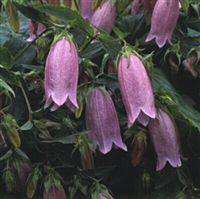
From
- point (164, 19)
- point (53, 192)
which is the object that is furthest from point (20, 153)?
point (164, 19)

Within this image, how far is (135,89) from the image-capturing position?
2.48 ft

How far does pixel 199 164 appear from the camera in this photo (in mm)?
913

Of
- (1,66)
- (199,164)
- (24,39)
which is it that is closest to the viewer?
(1,66)

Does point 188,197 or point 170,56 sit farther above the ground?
point 170,56

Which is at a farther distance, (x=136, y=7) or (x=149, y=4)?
(x=136, y=7)

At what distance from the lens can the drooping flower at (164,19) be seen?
0.87m

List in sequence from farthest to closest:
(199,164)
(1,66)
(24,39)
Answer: (24,39), (199,164), (1,66)

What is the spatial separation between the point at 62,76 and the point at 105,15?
24 centimetres

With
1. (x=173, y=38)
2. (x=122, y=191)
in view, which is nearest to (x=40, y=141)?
(x=122, y=191)

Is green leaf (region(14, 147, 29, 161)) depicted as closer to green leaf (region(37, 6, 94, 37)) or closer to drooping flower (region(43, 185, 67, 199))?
drooping flower (region(43, 185, 67, 199))

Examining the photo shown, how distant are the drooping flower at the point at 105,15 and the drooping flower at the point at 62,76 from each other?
196 millimetres

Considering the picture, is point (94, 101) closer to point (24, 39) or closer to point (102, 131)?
point (102, 131)

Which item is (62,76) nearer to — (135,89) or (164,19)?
(135,89)

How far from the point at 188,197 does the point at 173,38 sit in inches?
11.7
